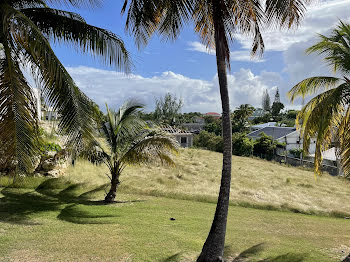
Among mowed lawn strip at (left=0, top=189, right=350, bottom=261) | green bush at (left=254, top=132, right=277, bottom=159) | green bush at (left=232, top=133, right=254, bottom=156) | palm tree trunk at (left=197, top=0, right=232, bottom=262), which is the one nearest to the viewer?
palm tree trunk at (left=197, top=0, right=232, bottom=262)

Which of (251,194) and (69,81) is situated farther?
(251,194)

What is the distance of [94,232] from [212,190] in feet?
32.3

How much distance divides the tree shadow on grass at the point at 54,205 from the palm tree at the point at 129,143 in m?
1.73

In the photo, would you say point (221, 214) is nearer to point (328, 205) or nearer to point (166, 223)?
point (166, 223)

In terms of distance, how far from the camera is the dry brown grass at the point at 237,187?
15.0 meters

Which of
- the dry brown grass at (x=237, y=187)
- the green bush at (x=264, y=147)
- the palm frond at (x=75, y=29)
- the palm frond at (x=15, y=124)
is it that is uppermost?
the palm frond at (x=75, y=29)

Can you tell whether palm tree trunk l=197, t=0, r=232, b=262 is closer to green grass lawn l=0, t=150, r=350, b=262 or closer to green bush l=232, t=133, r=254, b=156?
green grass lawn l=0, t=150, r=350, b=262

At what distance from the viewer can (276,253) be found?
24.0 ft

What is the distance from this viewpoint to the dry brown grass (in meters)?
15.0

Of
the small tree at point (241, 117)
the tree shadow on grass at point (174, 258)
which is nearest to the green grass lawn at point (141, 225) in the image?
the tree shadow on grass at point (174, 258)

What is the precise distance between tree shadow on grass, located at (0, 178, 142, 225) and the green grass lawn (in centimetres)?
3

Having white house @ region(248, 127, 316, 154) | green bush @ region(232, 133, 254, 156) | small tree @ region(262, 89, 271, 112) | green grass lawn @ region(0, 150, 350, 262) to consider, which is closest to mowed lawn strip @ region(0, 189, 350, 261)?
green grass lawn @ region(0, 150, 350, 262)

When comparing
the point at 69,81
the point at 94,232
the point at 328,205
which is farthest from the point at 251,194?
the point at 69,81

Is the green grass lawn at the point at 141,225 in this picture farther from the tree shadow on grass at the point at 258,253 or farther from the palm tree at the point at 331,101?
the palm tree at the point at 331,101
